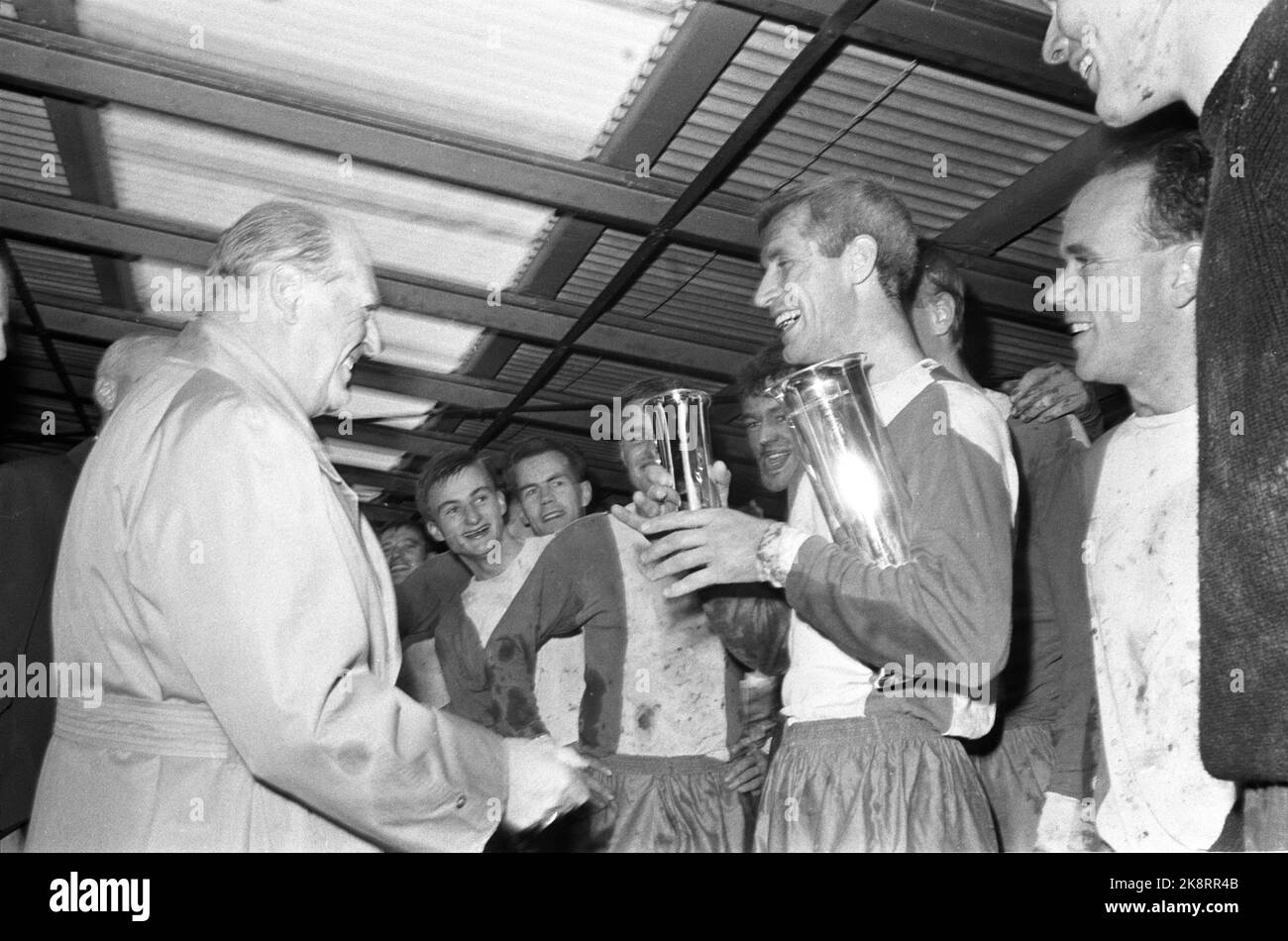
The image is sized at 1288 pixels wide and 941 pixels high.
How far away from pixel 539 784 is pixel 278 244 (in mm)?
1253

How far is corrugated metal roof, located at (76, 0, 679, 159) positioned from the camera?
205 inches

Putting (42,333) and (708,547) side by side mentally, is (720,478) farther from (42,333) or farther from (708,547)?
(42,333)

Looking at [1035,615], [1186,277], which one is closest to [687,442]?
[1186,277]

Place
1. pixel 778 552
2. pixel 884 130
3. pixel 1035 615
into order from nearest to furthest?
pixel 778 552, pixel 1035 615, pixel 884 130

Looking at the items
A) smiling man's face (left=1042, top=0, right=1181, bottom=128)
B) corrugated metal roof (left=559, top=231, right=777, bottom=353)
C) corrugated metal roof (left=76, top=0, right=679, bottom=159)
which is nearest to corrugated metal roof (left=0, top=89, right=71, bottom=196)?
corrugated metal roof (left=76, top=0, right=679, bottom=159)

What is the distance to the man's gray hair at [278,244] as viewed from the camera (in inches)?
99.2

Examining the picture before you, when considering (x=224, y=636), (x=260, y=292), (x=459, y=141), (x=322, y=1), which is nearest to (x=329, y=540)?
(x=224, y=636)

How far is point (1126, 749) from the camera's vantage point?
2.47m

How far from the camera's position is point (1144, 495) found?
2592 mm

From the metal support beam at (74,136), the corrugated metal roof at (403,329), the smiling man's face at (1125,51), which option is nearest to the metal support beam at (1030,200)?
the smiling man's face at (1125,51)

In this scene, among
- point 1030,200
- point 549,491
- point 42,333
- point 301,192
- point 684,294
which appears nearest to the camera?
point 1030,200

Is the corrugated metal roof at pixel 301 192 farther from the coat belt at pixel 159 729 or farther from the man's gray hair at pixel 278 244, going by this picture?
the coat belt at pixel 159 729
